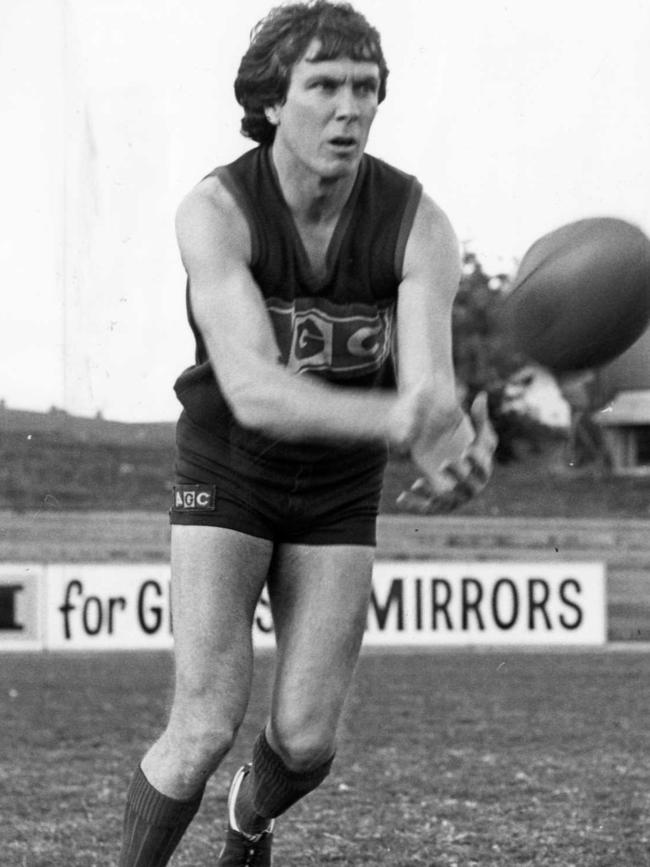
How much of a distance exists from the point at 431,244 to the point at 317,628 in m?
0.84

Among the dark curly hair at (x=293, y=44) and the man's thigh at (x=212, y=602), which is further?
the man's thigh at (x=212, y=602)

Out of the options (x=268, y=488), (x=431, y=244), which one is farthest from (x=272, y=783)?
(x=431, y=244)

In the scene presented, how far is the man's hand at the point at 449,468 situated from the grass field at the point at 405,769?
1.95m

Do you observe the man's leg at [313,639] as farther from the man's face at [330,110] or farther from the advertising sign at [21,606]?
the advertising sign at [21,606]

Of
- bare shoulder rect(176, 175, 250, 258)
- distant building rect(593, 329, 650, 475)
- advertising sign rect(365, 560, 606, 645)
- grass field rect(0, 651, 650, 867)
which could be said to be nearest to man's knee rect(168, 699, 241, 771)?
bare shoulder rect(176, 175, 250, 258)

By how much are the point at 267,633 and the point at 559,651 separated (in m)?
2.47

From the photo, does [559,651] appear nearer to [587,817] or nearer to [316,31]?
[587,817]

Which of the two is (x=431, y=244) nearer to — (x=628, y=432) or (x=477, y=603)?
(x=477, y=603)

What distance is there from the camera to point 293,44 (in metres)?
2.99

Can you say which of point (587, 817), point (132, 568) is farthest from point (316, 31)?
point (132, 568)

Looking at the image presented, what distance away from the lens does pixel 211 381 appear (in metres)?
3.22

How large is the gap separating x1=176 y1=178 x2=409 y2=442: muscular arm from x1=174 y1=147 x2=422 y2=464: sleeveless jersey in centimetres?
6

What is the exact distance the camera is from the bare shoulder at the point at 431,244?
3.10m

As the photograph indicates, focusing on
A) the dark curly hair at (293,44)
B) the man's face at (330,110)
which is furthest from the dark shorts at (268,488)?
the dark curly hair at (293,44)
